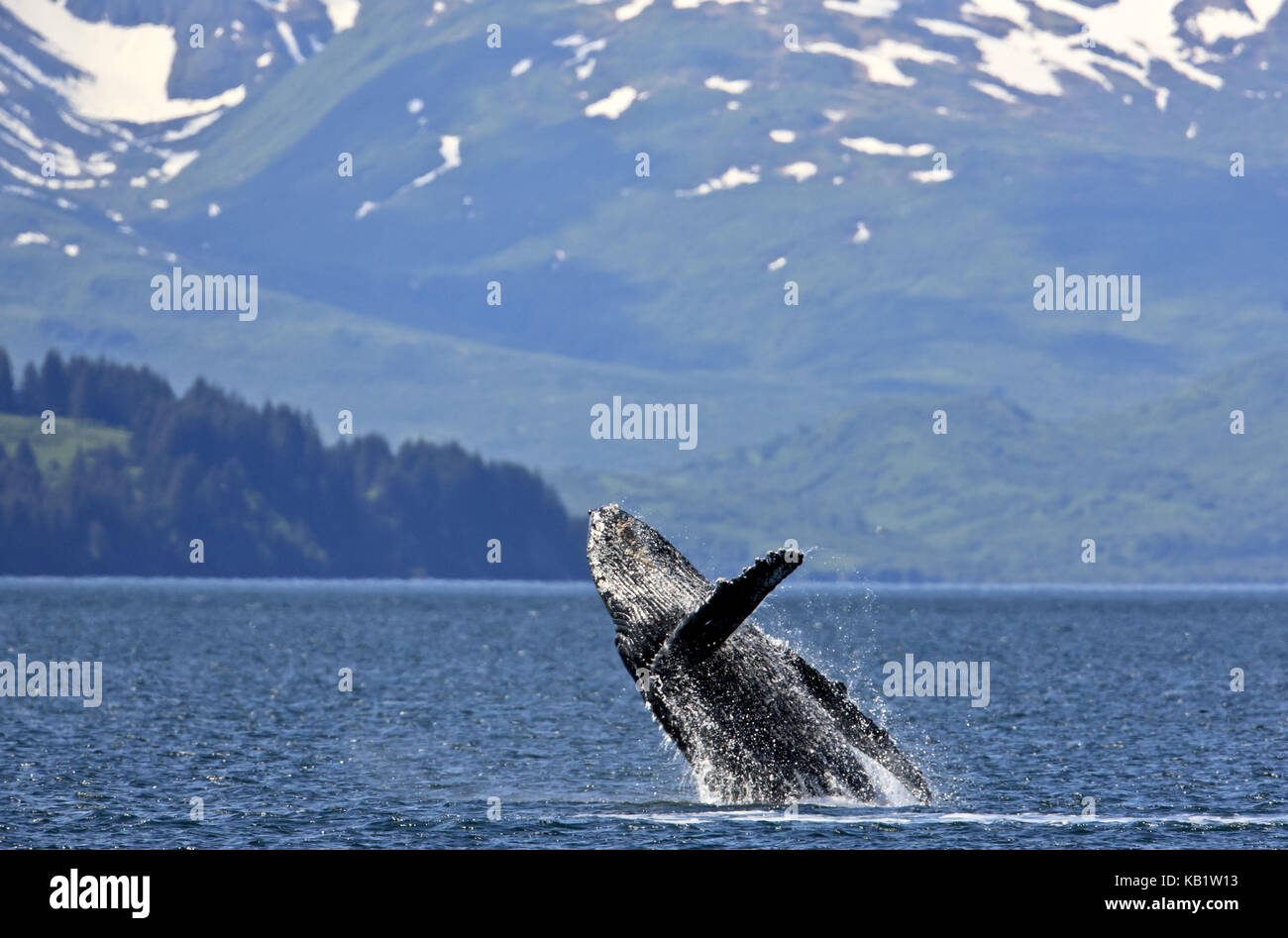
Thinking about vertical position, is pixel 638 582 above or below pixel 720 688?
above

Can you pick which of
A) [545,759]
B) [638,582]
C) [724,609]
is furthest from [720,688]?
[545,759]

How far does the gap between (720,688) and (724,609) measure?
2523 millimetres

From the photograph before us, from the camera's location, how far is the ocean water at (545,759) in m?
33.0

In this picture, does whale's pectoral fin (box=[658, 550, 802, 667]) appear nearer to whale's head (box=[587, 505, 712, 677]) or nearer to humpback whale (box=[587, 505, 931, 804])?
humpback whale (box=[587, 505, 931, 804])

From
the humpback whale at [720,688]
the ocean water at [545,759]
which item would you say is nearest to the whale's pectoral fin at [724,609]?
the humpback whale at [720,688]

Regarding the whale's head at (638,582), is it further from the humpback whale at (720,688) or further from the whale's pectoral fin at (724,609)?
the whale's pectoral fin at (724,609)

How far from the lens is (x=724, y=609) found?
27609mm

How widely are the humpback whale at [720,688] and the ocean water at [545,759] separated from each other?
2.72ft

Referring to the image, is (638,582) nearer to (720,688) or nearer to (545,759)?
(720,688)

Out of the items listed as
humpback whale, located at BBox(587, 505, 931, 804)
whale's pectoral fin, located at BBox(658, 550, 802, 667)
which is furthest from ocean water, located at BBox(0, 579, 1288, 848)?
whale's pectoral fin, located at BBox(658, 550, 802, 667)

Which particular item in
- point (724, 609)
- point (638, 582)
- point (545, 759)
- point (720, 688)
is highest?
point (638, 582)
